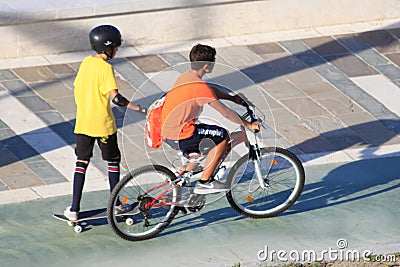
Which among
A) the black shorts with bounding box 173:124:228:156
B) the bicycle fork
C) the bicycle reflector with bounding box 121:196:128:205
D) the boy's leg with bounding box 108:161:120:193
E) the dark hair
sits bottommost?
the bicycle reflector with bounding box 121:196:128:205

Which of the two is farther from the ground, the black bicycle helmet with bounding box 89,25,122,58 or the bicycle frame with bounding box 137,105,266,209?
the black bicycle helmet with bounding box 89,25,122,58

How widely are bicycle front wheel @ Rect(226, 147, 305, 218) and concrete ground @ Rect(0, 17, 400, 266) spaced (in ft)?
0.47

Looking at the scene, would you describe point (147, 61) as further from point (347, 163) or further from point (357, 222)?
point (357, 222)

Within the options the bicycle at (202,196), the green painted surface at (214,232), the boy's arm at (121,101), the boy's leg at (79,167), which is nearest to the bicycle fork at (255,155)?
the bicycle at (202,196)

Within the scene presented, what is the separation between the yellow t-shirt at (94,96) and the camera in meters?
8.81

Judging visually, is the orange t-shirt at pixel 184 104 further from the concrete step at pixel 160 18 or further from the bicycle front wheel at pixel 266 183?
the concrete step at pixel 160 18

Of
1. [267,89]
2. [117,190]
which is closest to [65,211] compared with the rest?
[117,190]

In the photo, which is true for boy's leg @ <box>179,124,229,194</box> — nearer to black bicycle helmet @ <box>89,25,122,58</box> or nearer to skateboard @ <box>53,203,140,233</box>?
skateboard @ <box>53,203,140,233</box>

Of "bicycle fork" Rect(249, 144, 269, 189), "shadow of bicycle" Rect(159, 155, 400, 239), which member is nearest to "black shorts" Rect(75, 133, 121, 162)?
"shadow of bicycle" Rect(159, 155, 400, 239)

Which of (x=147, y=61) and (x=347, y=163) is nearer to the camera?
(x=347, y=163)

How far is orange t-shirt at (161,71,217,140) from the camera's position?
8.71 m

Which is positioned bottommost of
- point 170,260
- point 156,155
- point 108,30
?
point 170,260

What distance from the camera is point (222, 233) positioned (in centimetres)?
938

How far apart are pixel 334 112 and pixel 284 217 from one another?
2.68 m
